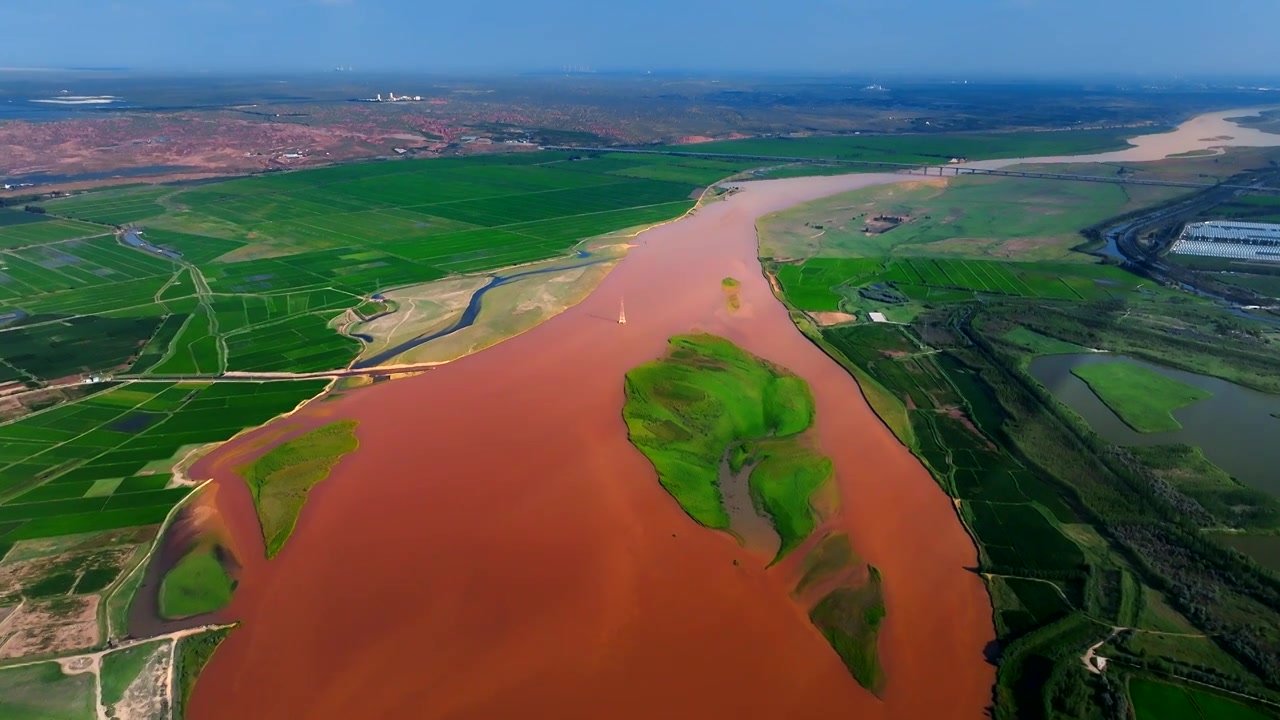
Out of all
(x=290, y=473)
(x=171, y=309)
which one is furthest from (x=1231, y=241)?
(x=171, y=309)

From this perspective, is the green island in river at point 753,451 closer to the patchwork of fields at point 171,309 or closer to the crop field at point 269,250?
the patchwork of fields at point 171,309

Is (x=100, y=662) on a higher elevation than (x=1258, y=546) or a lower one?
lower

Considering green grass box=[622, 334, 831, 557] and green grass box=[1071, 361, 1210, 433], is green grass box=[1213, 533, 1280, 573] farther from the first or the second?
green grass box=[622, 334, 831, 557]

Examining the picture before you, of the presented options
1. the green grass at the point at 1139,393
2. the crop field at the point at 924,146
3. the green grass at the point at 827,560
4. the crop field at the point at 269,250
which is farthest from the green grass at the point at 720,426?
the crop field at the point at 924,146

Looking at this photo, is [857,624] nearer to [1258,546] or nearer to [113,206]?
[1258,546]

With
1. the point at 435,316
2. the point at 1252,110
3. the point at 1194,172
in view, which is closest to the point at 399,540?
the point at 435,316

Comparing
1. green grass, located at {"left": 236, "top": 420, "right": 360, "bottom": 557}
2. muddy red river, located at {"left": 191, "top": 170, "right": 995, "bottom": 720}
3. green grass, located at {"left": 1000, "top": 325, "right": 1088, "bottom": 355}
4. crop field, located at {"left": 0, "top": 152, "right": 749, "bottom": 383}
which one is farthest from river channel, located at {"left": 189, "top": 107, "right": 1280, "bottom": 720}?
green grass, located at {"left": 1000, "top": 325, "right": 1088, "bottom": 355}
